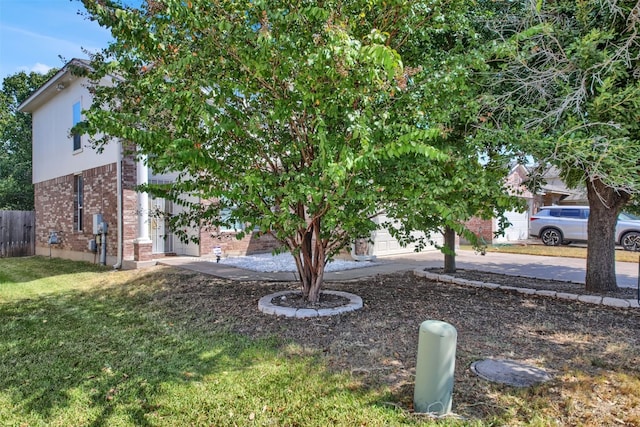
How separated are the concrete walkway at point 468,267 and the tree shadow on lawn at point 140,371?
3273 millimetres

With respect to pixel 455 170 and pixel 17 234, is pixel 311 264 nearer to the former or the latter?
pixel 455 170

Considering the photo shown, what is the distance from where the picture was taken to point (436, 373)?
289 centimetres

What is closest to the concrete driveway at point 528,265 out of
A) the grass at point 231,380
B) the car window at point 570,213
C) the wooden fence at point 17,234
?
the grass at point 231,380

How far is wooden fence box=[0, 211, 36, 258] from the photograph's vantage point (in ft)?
48.9

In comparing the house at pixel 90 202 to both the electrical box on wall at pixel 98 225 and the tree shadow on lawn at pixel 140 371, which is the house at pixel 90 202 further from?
the tree shadow on lawn at pixel 140 371

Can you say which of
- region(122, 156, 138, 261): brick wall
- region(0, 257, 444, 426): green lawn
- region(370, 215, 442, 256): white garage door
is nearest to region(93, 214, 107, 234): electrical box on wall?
region(122, 156, 138, 261): brick wall

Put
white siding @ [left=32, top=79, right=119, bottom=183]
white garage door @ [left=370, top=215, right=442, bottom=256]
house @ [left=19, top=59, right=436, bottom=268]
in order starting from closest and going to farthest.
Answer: house @ [left=19, top=59, right=436, bottom=268] → white siding @ [left=32, top=79, right=119, bottom=183] → white garage door @ [left=370, top=215, right=442, bottom=256]

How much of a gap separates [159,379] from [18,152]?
26.3m

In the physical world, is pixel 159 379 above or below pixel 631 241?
below

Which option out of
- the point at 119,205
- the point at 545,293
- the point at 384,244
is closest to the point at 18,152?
the point at 119,205

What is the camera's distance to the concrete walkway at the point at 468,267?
8562mm

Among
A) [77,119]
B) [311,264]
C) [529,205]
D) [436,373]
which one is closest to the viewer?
[436,373]

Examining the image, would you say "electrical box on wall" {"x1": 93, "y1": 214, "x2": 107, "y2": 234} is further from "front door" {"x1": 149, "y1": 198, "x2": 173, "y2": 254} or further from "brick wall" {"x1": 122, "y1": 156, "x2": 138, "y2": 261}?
"front door" {"x1": 149, "y1": 198, "x2": 173, "y2": 254}

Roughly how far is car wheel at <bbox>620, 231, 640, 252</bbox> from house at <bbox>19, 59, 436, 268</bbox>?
345 inches
